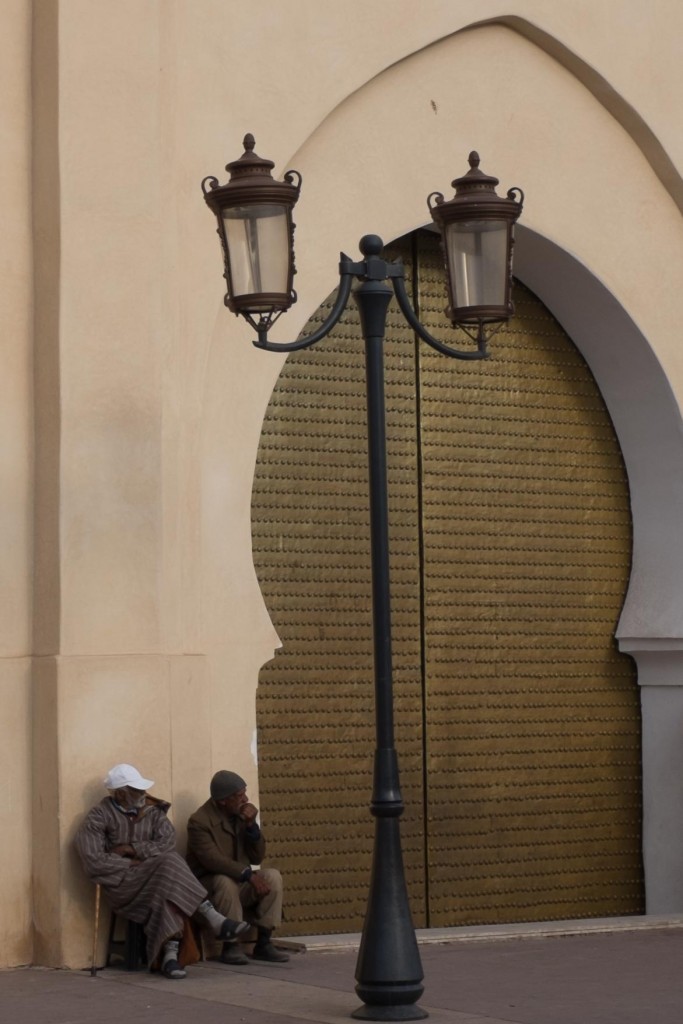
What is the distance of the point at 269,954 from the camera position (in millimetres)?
8547

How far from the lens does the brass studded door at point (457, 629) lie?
9828 millimetres

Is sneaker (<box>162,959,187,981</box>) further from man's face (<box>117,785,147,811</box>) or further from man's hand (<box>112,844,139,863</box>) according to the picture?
man's face (<box>117,785,147,811</box>)

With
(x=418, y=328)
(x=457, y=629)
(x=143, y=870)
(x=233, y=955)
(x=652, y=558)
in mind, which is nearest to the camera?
(x=418, y=328)

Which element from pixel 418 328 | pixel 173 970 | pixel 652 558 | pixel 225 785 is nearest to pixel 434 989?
pixel 173 970

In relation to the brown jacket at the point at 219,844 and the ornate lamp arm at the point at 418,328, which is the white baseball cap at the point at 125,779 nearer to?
the brown jacket at the point at 219,844

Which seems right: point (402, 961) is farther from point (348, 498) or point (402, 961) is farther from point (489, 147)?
point (489, 147)

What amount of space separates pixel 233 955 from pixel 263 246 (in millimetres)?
3319

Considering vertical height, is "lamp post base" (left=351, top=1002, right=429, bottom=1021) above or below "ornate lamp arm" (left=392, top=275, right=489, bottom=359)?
below

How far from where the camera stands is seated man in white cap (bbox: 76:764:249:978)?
8062 millimetres

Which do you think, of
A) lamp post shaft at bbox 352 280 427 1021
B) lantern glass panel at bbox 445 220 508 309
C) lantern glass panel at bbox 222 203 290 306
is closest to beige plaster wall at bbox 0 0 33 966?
lantern glass panel at bbox 222 203 290 306

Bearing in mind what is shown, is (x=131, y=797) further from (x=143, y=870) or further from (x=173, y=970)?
(x=173, y=970)

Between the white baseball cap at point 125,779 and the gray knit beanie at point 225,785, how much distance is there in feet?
1.44

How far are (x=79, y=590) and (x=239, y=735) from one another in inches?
51.5

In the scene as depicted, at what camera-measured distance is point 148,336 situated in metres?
8.59
